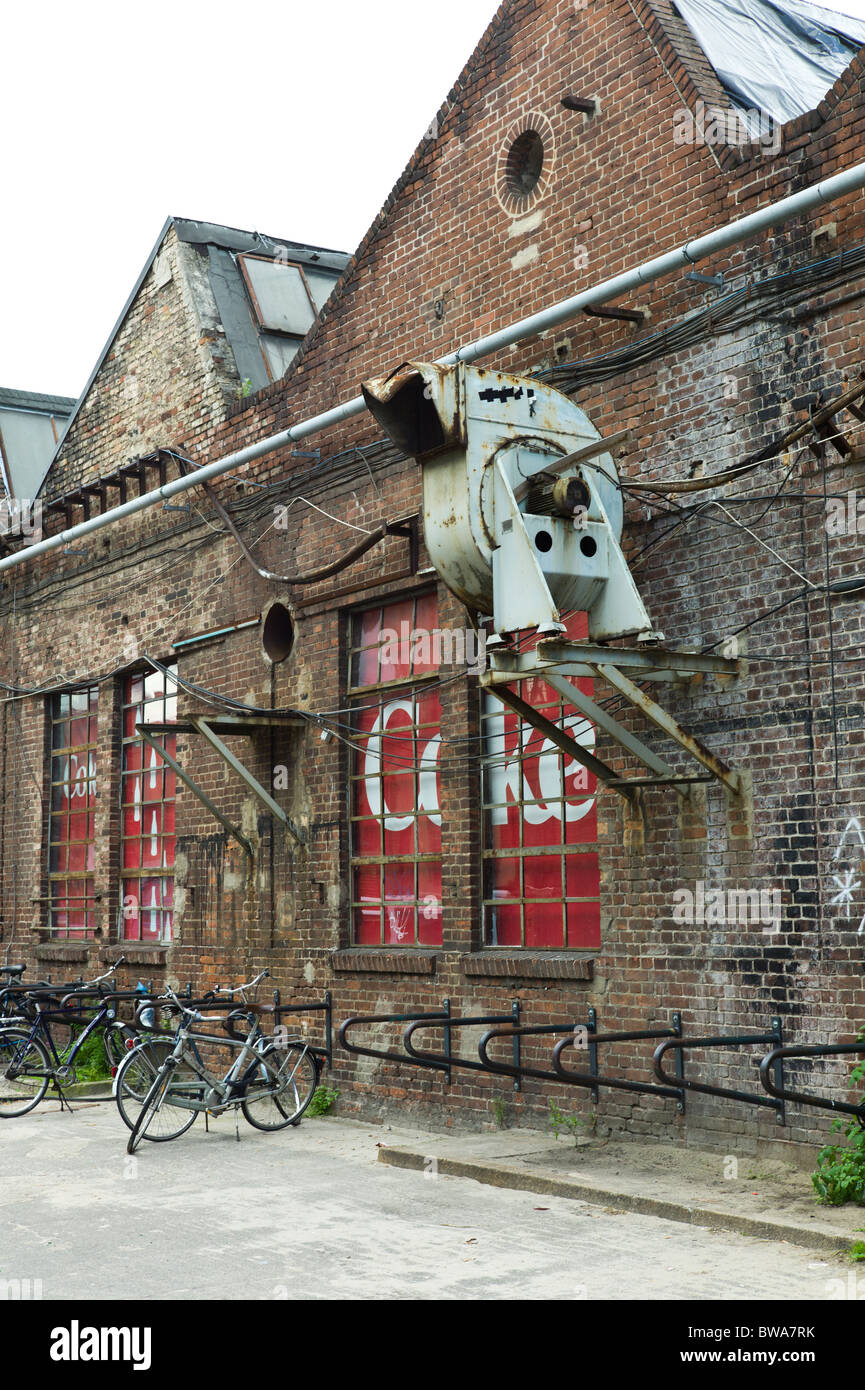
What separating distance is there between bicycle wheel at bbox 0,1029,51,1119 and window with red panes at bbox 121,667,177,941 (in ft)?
5.77

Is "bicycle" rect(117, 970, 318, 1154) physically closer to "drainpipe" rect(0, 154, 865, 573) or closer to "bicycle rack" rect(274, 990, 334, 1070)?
"bicycle rack" rect(274, 990, 334, 1070)

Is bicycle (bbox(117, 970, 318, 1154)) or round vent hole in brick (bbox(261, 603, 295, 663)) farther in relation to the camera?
round vent hole in brick (bbox(261, 603, 295, 663))

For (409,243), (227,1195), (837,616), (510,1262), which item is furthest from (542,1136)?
(409,243)

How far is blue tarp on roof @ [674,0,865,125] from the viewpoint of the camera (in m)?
9.41

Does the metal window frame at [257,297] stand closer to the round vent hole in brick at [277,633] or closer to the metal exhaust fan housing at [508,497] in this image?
the round vent hole in brick at [277,633]

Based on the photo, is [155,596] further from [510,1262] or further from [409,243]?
[510,1262]

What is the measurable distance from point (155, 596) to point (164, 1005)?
4.86 metres

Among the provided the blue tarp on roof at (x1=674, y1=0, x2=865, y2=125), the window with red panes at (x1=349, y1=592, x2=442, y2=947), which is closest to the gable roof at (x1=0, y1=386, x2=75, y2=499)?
the window with red panes at (x1=349, y1=592, x2=442, y2=947)

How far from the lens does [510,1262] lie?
648 centimetres

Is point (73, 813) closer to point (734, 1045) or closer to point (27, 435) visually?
point (27, 435)

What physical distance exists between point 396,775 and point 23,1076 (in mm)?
4262

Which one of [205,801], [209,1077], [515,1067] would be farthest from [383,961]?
[205,801]

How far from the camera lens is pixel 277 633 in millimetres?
12383

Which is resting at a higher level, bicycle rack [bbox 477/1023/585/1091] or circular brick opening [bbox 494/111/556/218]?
circular brick opening [bbox 494/111/556/218]
